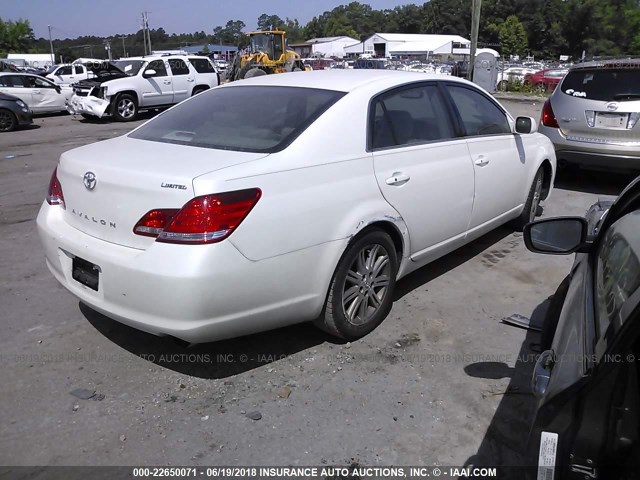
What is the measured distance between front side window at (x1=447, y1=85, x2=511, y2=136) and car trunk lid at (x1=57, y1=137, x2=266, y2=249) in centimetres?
212

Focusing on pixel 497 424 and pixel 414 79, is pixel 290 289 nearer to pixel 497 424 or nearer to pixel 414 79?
pixel 497 424

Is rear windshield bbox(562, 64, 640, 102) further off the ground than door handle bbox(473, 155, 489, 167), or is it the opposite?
rear windshield bbox(562, 64, 640, 102)

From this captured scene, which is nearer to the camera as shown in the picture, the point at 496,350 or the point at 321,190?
the point at 321,190

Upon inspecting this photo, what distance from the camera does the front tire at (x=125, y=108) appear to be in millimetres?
16594

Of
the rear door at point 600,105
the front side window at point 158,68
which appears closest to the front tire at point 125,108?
the front side window at point 158,68

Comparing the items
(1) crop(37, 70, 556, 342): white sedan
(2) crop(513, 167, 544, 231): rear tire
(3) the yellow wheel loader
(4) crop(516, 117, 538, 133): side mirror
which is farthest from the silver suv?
(3) the yellow wheel loader

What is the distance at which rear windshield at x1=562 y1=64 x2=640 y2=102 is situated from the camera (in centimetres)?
689

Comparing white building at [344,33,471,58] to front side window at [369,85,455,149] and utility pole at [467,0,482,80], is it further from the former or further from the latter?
front side window at [369,85,455,149]

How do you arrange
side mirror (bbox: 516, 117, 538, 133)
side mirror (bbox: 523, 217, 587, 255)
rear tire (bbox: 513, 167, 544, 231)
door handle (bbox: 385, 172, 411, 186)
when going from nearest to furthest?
side mirror (bbox: 523, 217, 587, 255)
door handle (bbox: 385, 172, 411, 186)
side mirror (bbox: 516, 117, 538, 133)
rear tire (bbox: 513, 167, 544, 231)

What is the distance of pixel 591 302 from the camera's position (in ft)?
6.44

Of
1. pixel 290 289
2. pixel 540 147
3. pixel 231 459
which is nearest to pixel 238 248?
pixel 290 289

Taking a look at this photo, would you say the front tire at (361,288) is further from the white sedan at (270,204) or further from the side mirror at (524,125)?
the side mirror at (524,125)

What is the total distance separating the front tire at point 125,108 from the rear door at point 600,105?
1301cm

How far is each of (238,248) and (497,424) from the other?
5.28ft
